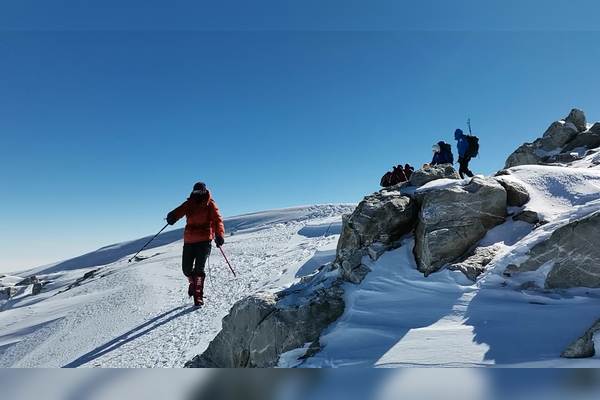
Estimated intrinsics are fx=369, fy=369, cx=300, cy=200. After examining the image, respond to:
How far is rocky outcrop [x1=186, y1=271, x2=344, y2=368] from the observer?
255 inches

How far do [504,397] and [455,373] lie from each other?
0.31 meters

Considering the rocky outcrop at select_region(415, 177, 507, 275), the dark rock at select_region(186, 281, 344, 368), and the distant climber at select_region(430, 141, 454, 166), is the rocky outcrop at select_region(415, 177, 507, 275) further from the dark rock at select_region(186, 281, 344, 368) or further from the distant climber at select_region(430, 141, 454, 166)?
the distant climber at select_region(430, 141, 454, 166)

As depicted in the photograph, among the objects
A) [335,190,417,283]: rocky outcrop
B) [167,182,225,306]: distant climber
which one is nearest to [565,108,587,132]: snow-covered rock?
[335,190,417,283]: rocky outcrop

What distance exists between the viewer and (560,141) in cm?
2447

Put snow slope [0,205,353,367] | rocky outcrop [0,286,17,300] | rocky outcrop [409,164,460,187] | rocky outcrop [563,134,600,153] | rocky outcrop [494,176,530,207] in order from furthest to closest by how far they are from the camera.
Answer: rocky outcrop [0,286,17,300] → rocky outcrop [563,134,600,153] → rocky outcrop [409,164,460,187] → snow slope [0,205,353,367] → rocky outcrop [494,176,530,207]

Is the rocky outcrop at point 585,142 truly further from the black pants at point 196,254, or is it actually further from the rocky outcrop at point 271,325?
the black pants at point 196,254

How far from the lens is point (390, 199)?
880 cm

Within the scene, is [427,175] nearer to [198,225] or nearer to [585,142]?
[198,225]

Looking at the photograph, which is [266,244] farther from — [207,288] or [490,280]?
[490,280]

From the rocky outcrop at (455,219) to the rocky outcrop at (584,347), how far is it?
2.91 meters

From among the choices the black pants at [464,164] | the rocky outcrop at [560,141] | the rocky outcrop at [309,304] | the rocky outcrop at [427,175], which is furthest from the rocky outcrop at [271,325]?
the rocky outcrop at [560,141]

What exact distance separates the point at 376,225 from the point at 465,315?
3256mm

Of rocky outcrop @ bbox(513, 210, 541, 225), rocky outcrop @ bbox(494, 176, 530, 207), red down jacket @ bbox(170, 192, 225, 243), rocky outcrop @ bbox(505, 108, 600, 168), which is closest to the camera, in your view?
rocky outcrop @ bbox(513, 210, 541, 225)

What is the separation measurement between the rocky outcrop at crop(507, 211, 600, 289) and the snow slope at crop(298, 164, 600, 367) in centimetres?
15
